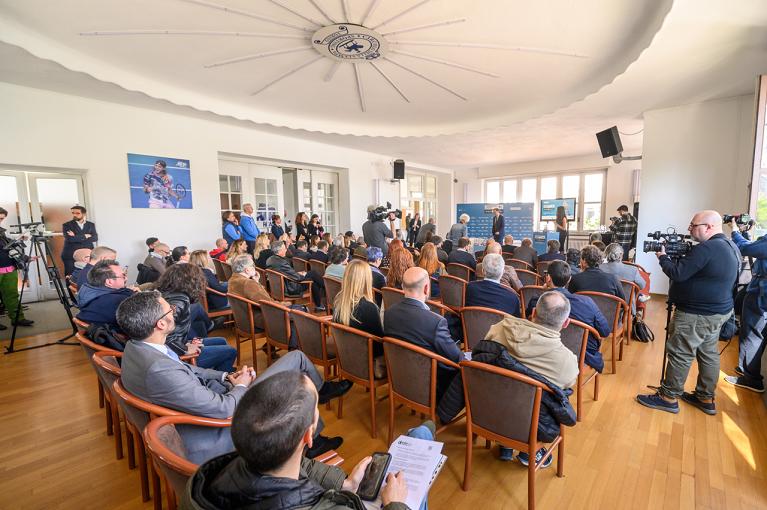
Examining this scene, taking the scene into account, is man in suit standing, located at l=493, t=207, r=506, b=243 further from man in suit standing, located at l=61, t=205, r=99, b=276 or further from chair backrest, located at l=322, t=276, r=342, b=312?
man in suit standing, located at l=61, t=205, r=99, b=276

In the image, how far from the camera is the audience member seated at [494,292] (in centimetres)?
289

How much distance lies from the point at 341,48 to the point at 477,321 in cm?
344

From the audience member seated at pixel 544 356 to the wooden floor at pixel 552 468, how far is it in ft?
1.50

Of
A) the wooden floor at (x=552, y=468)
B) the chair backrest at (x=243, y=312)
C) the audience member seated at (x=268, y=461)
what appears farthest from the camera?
the chair backrest at (x=243, y=312)

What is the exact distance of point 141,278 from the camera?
410 cm

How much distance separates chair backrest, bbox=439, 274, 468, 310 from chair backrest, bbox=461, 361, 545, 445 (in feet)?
6.91

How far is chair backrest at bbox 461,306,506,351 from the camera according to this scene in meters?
2.62

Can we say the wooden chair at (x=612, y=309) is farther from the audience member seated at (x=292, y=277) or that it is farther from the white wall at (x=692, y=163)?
the white wall at (x=692, y=163)

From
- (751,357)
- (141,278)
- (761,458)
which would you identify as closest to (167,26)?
(141,278)

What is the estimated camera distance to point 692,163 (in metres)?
5.82

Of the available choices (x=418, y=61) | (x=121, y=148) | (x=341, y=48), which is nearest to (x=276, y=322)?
(x=341, y=48)

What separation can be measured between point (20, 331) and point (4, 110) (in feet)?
9.35

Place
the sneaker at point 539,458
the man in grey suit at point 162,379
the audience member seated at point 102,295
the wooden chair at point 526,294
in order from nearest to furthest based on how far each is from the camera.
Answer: the man in grey suit at point 162,379 → the sneaker at point 539,458 → the audience member seated at point 102,295 → the wooden chair at point 526,294

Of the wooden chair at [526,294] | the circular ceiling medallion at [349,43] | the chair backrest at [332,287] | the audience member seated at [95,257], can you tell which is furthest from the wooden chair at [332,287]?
the circular ceiling medallion at [349,43]
